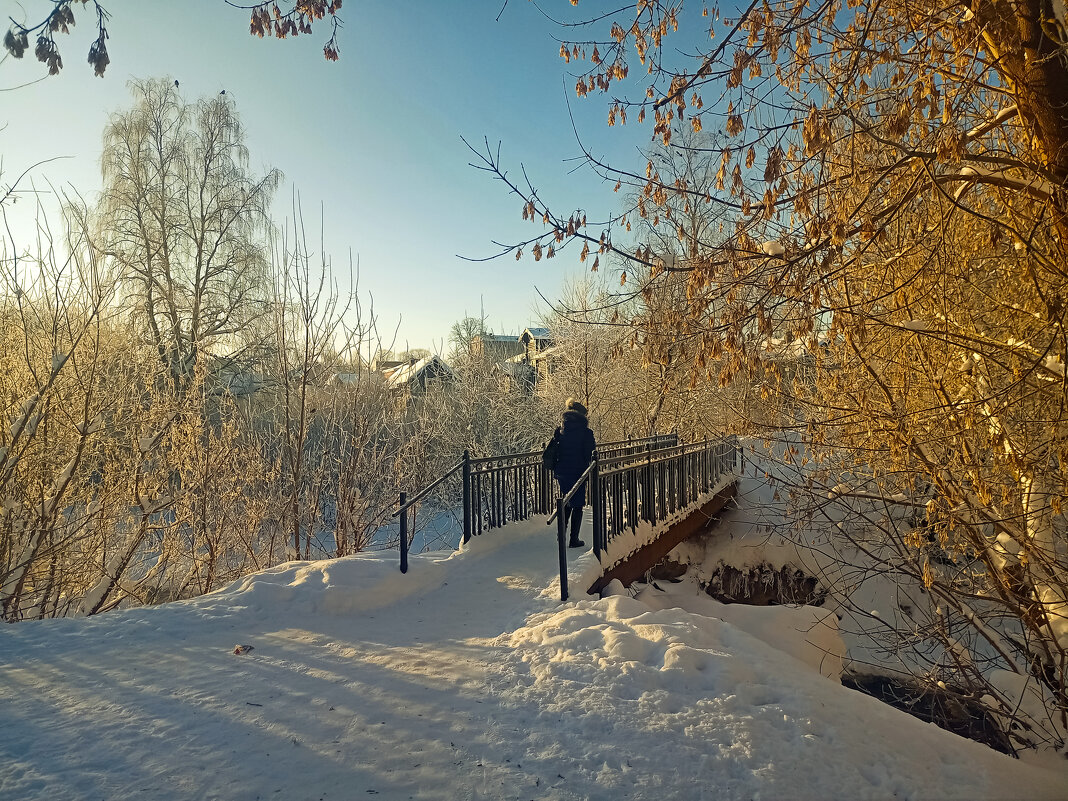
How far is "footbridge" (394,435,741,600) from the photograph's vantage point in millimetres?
6266

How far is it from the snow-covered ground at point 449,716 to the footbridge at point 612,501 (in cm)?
138

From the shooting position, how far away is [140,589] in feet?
27.2

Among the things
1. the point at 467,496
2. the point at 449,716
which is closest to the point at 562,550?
the point at 449,716

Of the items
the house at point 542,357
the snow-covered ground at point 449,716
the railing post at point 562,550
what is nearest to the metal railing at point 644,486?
the railing post at point 562,550

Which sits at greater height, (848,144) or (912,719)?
(848,144)

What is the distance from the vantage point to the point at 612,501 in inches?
274

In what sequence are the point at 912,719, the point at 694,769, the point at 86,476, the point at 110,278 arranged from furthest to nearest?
the point at 86,476 → the point at 110,278 → the point at 912,719 → the point at 694,769

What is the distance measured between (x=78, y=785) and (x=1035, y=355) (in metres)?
5.46

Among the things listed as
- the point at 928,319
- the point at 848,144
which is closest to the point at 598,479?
the point at 928,319

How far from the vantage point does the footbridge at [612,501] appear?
247 inches

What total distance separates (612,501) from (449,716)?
158 inches

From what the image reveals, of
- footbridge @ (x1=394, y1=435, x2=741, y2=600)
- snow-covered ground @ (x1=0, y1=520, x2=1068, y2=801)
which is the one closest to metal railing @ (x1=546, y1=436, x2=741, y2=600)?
footbridge @ (x1=394, y1=435, x2=741, y2=600)

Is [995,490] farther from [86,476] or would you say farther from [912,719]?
[86,476]

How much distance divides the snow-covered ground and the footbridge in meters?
1.38
